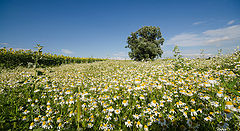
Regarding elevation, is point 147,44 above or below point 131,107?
above

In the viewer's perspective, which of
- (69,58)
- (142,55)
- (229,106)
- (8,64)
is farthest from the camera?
(142,55)

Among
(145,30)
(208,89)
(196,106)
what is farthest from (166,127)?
(145,30)

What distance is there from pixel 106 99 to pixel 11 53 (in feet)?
46.1

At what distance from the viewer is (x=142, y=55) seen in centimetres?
2267

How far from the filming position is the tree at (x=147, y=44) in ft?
70.8

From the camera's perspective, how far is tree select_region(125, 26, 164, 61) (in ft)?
70.8

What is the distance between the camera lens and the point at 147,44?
2183 cm

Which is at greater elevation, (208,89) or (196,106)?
(208,89)

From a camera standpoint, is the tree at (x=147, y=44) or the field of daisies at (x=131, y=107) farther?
the tree at (x=147, y=44)

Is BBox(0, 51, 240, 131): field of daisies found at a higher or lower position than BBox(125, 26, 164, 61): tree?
lower

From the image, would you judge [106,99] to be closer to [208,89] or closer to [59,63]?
[208,89]

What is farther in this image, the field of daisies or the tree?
the tree

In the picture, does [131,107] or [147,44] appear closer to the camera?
[131,107]

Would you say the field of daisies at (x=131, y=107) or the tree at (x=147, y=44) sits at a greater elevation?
the tree at (x=147, y=44)
